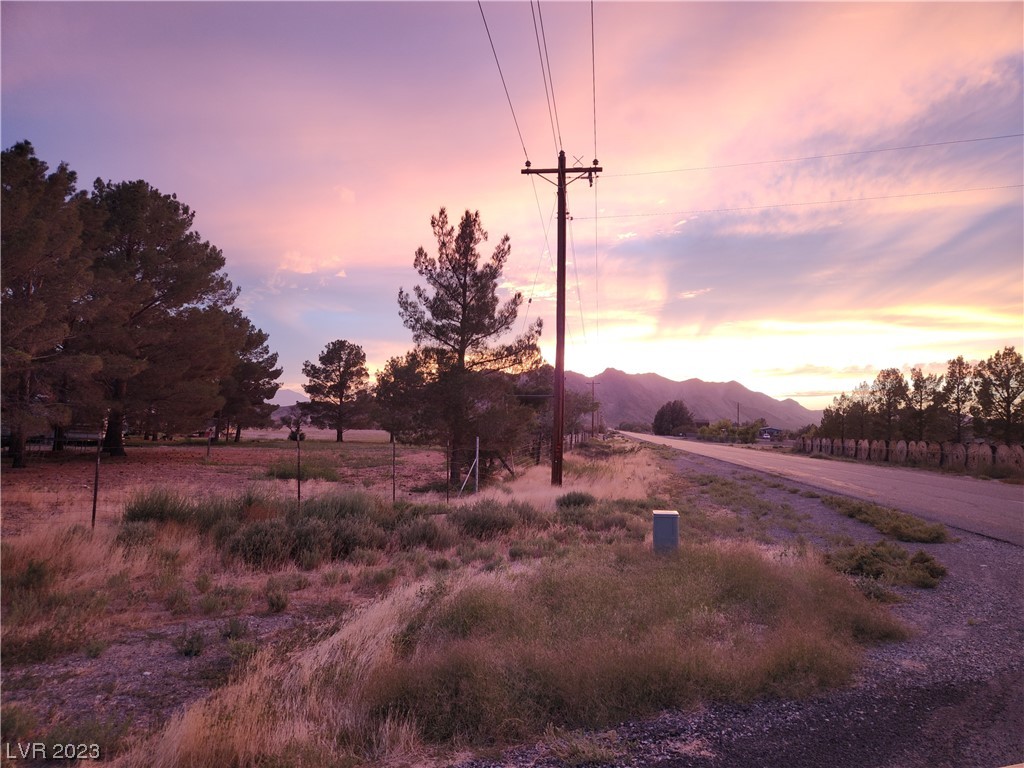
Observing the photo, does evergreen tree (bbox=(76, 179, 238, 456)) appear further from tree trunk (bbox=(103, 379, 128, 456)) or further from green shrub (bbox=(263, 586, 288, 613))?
green shrub (bbox=(263, 586, 288, 613))

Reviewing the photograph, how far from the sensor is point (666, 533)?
998 cm

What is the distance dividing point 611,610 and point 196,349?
26833mm

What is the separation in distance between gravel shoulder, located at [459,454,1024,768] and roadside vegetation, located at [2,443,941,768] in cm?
22

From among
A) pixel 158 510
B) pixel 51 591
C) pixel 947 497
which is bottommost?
pixel 947 497

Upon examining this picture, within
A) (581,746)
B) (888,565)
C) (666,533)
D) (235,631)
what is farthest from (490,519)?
(581,746)

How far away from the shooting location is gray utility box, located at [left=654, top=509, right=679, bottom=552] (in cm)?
992

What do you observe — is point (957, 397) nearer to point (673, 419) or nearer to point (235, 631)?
point (235, 631)

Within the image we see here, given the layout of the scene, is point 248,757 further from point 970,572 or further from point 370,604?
point 970,572

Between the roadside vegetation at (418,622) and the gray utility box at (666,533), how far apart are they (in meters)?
0.29

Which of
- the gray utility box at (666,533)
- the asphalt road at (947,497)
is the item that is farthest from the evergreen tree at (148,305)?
the asphalt road at (947,497)

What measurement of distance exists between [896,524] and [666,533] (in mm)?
6597

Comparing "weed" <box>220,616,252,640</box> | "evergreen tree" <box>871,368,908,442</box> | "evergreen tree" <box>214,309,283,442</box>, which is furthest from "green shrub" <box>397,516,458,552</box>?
"evergreen tree" <box>871,368,908,442</box>

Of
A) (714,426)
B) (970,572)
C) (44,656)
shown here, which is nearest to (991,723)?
(970,572)

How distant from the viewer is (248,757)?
3.86m
